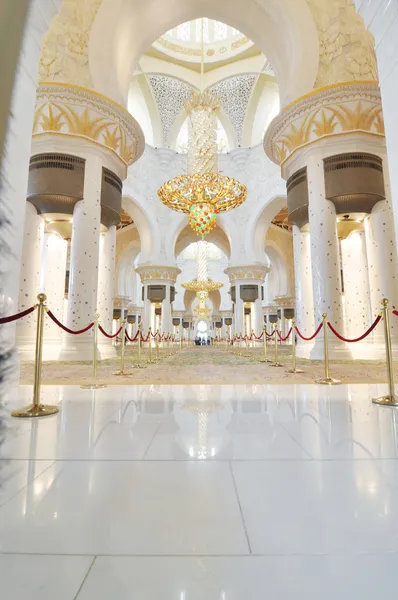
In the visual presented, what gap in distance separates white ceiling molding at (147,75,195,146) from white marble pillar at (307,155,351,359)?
1341 cm

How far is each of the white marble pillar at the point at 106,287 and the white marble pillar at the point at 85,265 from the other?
2.78ft

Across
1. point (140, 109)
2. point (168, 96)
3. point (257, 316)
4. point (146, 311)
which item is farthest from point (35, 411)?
point (168, 96)

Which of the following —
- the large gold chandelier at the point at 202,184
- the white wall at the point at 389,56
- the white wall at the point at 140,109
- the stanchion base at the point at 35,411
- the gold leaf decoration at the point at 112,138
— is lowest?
the stanchion base at the point at 35,411

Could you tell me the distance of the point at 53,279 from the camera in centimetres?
862

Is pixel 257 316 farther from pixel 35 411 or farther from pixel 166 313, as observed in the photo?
pixel 35 411

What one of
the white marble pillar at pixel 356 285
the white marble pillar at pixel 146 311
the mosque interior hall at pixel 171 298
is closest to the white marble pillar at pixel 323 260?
the mosque interior hall at pixel 171 298

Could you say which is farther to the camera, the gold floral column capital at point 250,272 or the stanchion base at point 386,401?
the gold floral column capital at point 250,272

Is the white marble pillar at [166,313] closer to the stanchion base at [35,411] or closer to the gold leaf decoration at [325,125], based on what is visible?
the gold leaf decoration at [325,125]

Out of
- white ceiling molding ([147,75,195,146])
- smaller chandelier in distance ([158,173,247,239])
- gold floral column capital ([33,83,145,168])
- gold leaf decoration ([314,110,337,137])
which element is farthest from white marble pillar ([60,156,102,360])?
white ceiling molding ([147,75,195,146])

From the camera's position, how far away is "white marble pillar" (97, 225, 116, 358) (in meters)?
8.05

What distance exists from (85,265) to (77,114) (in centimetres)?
322

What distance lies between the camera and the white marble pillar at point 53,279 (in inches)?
322

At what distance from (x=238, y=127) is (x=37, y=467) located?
20613mm

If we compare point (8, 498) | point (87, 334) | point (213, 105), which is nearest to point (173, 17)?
point (213, 105)
